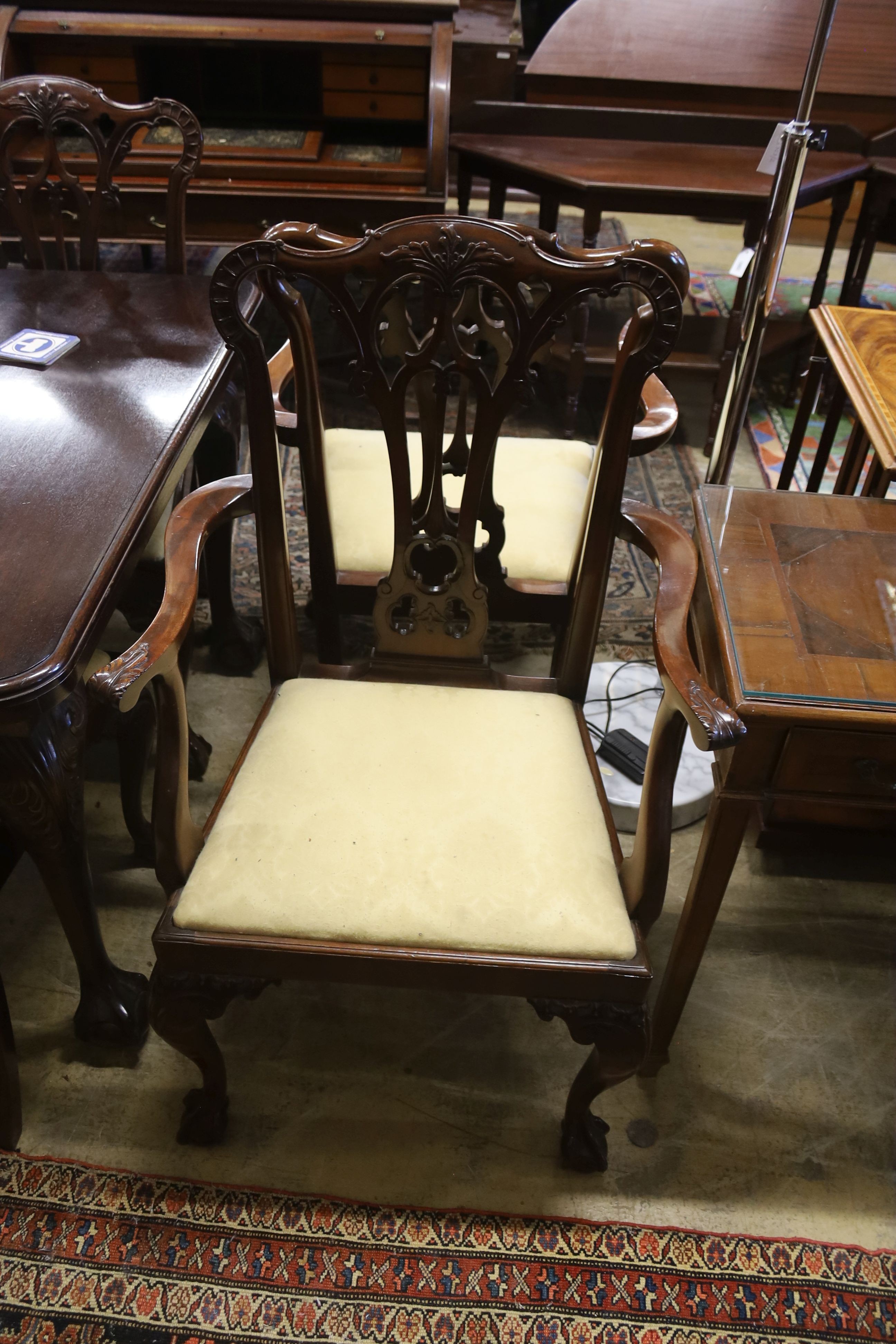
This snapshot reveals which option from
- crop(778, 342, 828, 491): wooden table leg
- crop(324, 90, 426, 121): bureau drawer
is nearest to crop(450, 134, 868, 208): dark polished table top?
crop(324, 90, 426, 121): bureau drawer

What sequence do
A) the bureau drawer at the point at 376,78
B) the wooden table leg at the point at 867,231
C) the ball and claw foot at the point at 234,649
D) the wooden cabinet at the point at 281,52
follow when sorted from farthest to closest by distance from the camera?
the wooden table leg at the point at 867,231
the bureau drawer at the point at 376,78
the wooden cabinet at the point at 281,52
the ball and claw foot at the point at 234,649

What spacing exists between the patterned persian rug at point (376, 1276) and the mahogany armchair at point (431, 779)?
12cm

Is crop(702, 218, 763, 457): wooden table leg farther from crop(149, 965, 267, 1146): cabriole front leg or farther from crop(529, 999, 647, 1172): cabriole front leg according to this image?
crop(149, 965, 267, 1146): cabriole front leg

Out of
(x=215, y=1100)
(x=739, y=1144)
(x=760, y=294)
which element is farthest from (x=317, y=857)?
(x=760, y=294)

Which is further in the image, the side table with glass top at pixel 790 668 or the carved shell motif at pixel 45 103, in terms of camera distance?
the carved shell motif at pixel 45 103

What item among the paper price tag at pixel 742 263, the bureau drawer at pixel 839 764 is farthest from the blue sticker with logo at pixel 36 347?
the bureau drawer at pixel 839 764

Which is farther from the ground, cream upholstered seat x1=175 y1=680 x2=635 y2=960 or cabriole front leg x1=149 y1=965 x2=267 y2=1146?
cream upholstered seat x1=175 y1=680 x2=635 y2=960

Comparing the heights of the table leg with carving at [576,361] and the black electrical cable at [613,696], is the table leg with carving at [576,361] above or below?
above

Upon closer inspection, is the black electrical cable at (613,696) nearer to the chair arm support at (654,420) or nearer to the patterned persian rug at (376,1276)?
the chair arm support at (654,420)

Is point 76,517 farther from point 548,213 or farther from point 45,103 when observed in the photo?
point 548,213

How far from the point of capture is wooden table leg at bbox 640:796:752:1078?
3.91ft

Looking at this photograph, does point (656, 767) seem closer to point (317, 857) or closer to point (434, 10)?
point (317, 857)

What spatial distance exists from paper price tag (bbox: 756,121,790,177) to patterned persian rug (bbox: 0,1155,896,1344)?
1.57 m

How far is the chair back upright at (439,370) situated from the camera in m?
1.08
